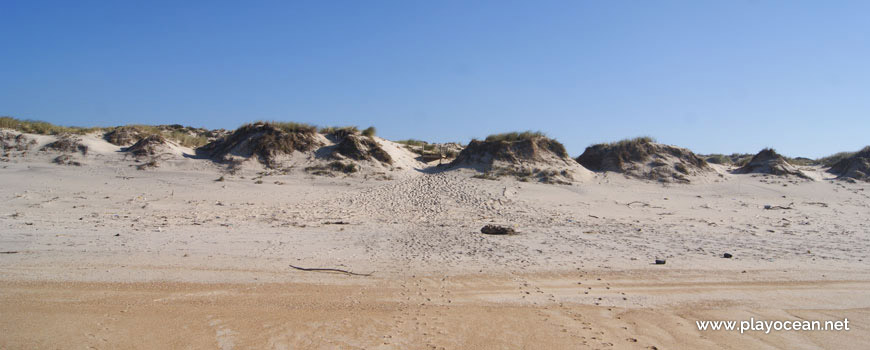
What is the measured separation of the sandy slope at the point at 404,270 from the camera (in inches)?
192

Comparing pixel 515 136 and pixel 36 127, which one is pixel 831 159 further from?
pixel 36 127

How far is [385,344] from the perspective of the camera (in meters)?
4.58

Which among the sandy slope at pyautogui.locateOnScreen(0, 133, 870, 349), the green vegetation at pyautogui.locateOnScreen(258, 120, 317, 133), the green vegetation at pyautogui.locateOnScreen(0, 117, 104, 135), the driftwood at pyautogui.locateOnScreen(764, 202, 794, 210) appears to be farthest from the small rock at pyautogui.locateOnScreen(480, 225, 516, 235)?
the green vegetation at pyautogui.locateOnScreen(0, 117, 104, 135)

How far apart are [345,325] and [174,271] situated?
329 centimetres

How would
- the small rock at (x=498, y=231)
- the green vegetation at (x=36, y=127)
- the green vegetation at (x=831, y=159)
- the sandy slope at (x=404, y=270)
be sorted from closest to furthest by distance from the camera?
1. the sandy slope at (x=404, y=270)
2. the small rock at (x=498, y=231)
3. the green vegetation at (x=36, y=127)
4. the green vegetation at (x=831, y=159)

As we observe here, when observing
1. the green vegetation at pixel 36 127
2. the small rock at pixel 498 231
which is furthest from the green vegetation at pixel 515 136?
the green vegetation at pixel 36 127

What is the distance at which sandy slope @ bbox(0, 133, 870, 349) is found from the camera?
4.88 m

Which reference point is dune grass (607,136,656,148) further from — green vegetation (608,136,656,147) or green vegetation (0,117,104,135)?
green vegetation (0,117,104,135)

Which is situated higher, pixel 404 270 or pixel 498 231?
pixel 498 231

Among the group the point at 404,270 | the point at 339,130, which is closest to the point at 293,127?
the point at 339,130

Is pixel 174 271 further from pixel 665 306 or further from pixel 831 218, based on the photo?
pixel 831 218

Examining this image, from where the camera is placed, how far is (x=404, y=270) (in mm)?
7031

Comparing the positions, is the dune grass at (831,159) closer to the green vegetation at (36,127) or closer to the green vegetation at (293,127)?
the green vegetation at (293,127)

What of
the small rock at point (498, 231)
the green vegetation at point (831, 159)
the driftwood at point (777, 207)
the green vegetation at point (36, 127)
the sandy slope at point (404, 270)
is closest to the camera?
the sandy slope at point (404, 270)
